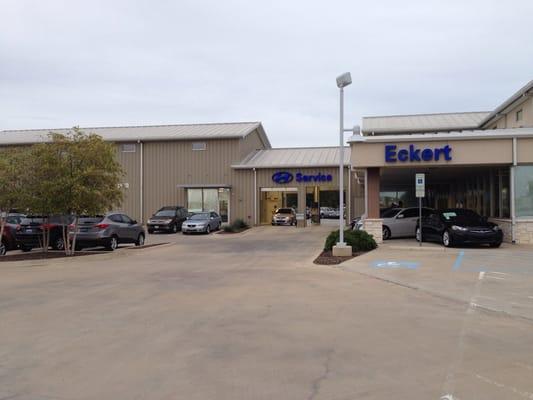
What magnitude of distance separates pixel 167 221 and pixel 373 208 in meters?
14.7

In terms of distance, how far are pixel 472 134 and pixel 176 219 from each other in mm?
18451

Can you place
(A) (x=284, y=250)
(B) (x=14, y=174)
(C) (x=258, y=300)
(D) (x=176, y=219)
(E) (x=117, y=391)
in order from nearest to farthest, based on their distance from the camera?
(E) (x=117, y=391) → (C) (x=258, y=300) → (B) (x=14, y=174) → (A) (x=284, y=250) → (D) (x=176, y=219)

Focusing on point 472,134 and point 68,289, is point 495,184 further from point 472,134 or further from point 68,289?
point 68,289

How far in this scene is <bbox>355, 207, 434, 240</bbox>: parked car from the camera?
72.2ft

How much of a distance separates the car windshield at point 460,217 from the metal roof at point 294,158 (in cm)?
1505

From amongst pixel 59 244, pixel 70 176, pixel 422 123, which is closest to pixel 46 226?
pixel 59 244

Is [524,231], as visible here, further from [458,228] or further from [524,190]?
[458,228]

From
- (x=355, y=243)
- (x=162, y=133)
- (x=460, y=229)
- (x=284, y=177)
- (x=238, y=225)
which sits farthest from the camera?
(x=162, y=133)

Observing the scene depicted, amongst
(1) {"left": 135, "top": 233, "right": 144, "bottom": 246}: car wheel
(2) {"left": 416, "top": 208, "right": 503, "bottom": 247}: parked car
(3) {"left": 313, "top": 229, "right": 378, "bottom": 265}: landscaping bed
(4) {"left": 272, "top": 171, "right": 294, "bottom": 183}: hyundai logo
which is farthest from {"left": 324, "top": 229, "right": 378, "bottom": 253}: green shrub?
(4) {"left": 272, "top": 171, "right": 294, "bottom": 183}: hyundai logo

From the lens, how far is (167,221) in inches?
1209

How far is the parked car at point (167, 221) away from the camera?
3062 centimetres

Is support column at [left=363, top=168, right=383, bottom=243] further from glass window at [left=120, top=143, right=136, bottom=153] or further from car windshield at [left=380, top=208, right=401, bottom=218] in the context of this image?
glass window at [left=120, top=143, right=136, bottom=153]

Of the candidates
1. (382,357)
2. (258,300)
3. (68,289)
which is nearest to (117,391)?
(382,357)

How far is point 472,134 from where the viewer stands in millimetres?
18797
